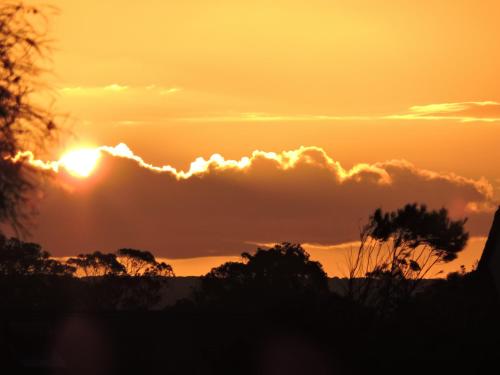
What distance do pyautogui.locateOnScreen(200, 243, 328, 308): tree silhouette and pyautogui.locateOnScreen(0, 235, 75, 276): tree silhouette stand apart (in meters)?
16.9

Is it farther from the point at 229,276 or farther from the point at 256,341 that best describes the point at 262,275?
the point at 256,341

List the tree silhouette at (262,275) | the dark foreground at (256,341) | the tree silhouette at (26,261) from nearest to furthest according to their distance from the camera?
1. the dark foreground at (256,341)
2. the tree silhouette at (262,275)
3. the tree silhouette at (26,261)

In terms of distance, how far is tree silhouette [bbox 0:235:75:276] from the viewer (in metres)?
111

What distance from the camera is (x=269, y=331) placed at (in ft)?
149

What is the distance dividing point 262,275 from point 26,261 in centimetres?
2492

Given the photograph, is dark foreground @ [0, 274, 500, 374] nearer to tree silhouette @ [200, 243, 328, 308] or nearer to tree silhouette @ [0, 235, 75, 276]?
tree silhouette @ [200, 243, 328, 308]

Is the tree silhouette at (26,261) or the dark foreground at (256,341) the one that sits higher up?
the tree silhouette at (26,261)

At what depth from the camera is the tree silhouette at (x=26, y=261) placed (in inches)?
4373

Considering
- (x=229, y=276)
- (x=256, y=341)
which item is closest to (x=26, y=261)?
(x=229, y=276)

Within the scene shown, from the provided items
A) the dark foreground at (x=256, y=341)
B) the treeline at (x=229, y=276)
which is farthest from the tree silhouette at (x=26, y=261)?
the dark foreground at (x=256, y=341)

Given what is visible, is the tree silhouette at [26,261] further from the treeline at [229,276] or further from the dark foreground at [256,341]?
the dark foreground at [256,341]

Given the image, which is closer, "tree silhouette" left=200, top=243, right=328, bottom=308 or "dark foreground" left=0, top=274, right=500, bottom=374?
"dark foreground" left=0, top=274, right=500, bottom=374

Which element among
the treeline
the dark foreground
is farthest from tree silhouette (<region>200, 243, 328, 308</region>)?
the dark foreground

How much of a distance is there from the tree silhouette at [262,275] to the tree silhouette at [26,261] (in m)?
16.9
